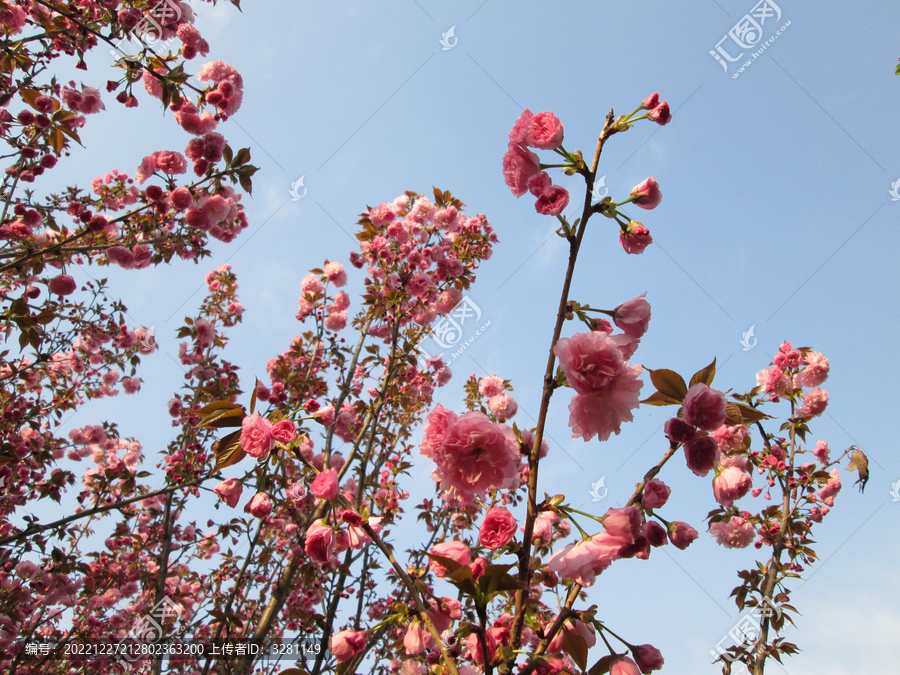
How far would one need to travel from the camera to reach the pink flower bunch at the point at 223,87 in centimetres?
279

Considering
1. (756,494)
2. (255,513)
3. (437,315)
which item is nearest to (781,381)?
(756,494)

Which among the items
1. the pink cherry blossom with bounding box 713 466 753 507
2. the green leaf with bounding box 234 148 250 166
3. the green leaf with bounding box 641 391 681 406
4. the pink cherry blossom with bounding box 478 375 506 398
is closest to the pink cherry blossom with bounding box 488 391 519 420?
the pink cherry blossom with bounding box 478 375 506 398

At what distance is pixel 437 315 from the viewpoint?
482cm

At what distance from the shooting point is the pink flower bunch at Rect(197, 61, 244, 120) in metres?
2.79

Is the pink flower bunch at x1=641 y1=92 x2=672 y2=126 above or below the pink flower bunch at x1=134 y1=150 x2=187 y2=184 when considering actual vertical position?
below

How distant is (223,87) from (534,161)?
250 centimetres

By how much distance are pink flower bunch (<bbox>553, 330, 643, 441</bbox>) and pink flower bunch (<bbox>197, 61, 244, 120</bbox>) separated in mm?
2850

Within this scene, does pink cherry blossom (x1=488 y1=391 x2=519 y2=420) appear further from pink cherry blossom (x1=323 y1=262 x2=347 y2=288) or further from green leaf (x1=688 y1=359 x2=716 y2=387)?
green leaf (x1=688 y1=359 x2=716 y2=387)

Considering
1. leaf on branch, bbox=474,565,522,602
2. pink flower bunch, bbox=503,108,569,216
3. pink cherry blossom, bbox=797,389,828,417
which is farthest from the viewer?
pink cherry blossom, bbox=797,389,828,417

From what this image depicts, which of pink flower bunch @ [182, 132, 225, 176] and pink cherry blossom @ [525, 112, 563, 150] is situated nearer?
pink cherry blossom @ [525, 112, 563, 150]

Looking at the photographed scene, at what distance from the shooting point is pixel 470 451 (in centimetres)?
99

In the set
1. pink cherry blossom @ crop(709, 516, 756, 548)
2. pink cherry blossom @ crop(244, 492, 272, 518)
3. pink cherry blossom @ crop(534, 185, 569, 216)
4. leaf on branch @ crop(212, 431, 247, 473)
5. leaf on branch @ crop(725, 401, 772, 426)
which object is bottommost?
leaf on branch @ crop(725, 401, 772, 426)

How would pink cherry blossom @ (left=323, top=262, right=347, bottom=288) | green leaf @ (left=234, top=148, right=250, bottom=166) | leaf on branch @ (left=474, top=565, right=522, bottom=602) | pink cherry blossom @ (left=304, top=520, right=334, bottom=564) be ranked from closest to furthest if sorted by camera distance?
1. leaf on branch @ (left=474, top=565, right=522, bottom=602)
2. pink cherry blossom @ (left=304, top=520, right=334, bottom=564)
3. green leaf @ (left=234, top=148, right=250, bottom=166)
4. pink cherry blossom @ (left=323, top=262, right=347, bottom=288)

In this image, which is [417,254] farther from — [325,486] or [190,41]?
[325,486]
